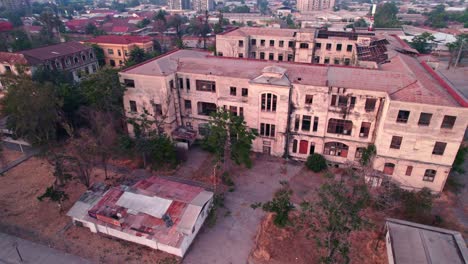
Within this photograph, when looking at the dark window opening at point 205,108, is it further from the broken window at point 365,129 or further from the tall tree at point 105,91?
the broken window at point 365,129

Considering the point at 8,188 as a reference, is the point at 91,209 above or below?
above

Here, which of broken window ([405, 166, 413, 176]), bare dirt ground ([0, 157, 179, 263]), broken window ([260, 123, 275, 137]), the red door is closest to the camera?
bare dirt ground ([0, 157, 179, 263])

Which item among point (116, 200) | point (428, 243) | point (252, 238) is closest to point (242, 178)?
point (252, 238)

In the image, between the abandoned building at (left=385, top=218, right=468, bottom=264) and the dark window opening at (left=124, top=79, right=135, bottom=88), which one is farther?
the dark window opening at (left=124, top=79, right=135, bottom=88)

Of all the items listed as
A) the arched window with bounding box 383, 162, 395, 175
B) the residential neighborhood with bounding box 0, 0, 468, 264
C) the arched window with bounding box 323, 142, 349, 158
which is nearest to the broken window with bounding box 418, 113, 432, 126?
the residential neighborhood with bounding box 0, 0, 468, 264

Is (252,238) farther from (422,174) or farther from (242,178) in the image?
(422,174)

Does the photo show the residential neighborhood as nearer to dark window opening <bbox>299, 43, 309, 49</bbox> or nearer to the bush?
the bush
